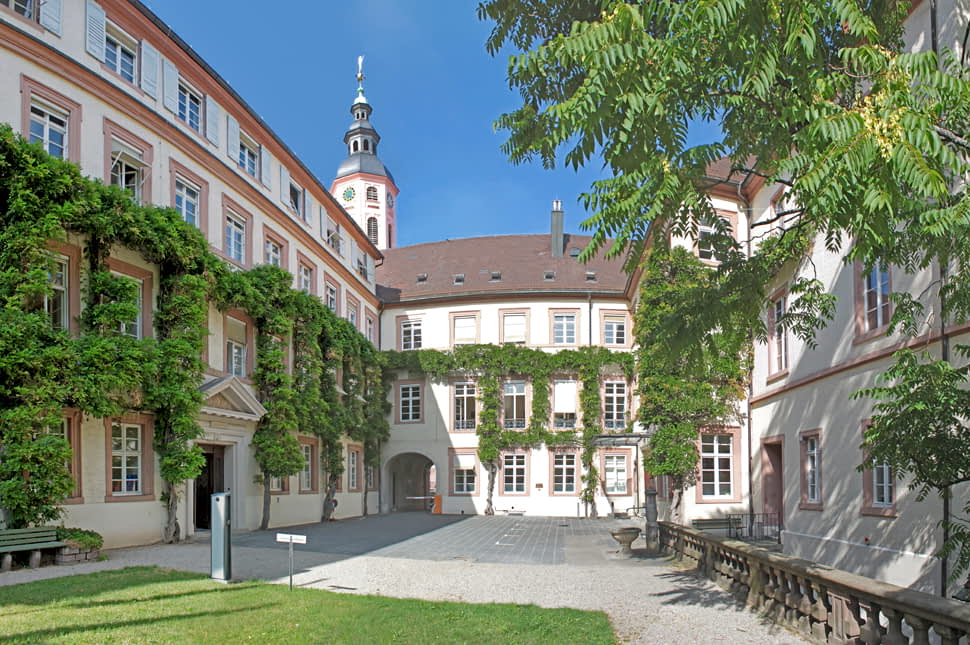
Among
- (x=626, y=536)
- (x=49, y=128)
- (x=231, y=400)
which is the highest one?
(x=49, y=128)

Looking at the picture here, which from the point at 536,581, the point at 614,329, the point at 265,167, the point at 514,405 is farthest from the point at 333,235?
the point at 536,581

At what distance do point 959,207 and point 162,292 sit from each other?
55.6ft

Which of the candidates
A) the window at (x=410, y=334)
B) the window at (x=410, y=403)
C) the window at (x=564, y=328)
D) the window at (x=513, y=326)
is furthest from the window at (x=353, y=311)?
the window at (x=564, y=328)

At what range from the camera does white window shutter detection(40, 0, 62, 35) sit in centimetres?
1557

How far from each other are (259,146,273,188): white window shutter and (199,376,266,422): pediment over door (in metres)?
6.90

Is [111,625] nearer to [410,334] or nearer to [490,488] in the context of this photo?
[490,488]

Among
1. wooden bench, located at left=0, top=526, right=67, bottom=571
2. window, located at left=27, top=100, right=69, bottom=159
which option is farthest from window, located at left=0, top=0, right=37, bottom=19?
wooden bench, located at left=0, top=526, right=67, bottom=571

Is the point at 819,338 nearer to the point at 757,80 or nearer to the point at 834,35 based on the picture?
the point at 834,35

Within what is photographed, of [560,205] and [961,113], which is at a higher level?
[560,205]

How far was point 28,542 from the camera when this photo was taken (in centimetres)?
1314

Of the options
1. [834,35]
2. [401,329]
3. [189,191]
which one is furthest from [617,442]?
[834,35]

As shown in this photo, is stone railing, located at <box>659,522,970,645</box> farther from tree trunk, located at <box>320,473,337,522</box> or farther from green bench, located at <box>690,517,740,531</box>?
tree trunk, located at <box>320,473,337,522</box>

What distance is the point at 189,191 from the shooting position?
2077 cm

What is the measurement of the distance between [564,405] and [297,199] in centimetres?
1476
